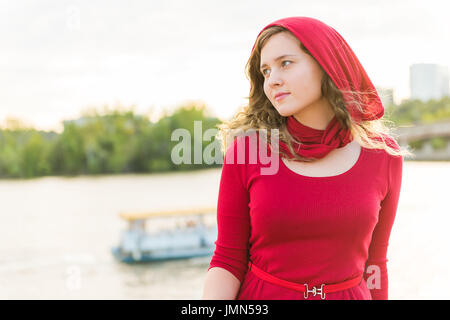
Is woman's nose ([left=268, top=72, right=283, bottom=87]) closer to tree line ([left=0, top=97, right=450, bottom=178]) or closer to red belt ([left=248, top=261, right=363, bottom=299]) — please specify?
red belt ([left=248, top=261, right=363, bottom=299])

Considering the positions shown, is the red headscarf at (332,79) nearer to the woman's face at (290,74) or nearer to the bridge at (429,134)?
the woman's face at (290,74)

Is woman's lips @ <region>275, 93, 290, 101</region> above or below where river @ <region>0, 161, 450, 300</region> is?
above

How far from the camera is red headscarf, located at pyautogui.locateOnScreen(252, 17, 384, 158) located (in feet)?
1.94

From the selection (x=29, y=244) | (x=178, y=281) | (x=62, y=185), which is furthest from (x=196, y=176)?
(x=178, y=281)

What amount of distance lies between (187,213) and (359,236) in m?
8.02

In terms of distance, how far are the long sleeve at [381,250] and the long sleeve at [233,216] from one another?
19cm

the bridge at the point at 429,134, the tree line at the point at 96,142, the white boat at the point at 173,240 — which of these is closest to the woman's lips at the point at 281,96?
the white boat at the point at 173,240

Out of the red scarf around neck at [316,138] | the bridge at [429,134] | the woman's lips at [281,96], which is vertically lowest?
the red scarf around neck at [316,138]

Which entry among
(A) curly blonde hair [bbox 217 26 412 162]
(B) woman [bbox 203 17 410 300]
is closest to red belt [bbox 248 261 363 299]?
(B) woman [bbox 203 17 410 300]

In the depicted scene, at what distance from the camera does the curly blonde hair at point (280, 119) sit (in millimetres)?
631

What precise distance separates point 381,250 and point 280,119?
0.24 metres

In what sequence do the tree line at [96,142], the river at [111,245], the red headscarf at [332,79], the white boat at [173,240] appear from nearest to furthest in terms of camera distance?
the red headscarf at [332,79]
the white boat at [173,240]
the river at [111,245]
the tree line at [96,142]

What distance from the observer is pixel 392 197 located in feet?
2.16
